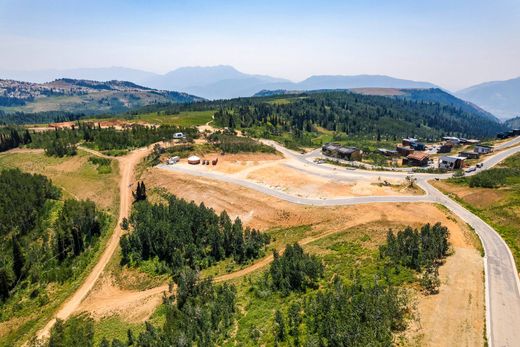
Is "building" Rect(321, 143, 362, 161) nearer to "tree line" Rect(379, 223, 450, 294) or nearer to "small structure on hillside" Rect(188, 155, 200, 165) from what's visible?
"small structure on hillside" Rect(188, 155, 200, 165)

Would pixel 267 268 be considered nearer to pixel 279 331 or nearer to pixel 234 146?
pixel 279 331

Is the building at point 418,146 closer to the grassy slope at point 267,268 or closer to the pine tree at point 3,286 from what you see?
the grassy slope at point 267,268

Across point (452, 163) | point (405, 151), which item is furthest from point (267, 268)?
point (405, 151)

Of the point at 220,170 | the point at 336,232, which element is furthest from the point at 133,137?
the point at 336,232

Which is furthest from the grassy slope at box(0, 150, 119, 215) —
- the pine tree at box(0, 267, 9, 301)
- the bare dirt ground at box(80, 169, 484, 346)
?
the pine tree at box(0, 267, 9, 301)

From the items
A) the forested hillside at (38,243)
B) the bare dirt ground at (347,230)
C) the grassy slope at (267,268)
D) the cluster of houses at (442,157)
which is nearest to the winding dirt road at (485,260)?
the bare dirt ground at (347,230)

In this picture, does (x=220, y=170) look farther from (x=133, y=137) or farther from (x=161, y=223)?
(x=133, y=137)
